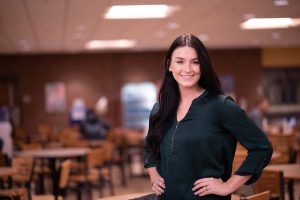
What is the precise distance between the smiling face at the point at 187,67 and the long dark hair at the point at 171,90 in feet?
0.07

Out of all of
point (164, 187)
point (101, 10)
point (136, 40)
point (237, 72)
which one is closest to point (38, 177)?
point (101, 10)

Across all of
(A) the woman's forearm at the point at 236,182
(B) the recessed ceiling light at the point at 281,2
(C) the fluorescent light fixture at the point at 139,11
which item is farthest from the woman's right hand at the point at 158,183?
(B) the recessed ceiling light at the point at 281,2

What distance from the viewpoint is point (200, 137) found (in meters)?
2.51

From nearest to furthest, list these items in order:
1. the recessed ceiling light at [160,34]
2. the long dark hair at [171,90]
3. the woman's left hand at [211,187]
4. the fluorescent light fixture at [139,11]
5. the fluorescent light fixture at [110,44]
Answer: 1. the woman's left hand at [211,187]
2. the long dark hair at [171,90]
3. the fluorescent light fixture at [139,11]
4. the recessed ceiling light at [160,34]
5. the fluorescent light fixture at [110,44]

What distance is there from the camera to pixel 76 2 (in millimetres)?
8656

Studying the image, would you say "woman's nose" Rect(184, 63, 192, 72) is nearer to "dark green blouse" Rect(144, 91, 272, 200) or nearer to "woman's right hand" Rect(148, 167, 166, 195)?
"dark green blouse" Rect(144, 91, 272, 200)

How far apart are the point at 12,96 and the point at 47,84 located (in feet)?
4.00

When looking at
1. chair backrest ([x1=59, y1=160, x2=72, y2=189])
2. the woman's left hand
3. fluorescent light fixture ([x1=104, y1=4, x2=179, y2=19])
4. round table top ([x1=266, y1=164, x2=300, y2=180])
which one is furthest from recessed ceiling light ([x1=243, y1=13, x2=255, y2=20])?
the woman's left hand

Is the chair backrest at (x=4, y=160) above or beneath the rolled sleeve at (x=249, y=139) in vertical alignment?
beneath

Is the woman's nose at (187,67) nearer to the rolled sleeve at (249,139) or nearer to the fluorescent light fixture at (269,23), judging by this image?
the rolled sleeve at (249,139)

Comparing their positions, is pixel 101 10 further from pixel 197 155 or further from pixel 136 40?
pixel 197 155

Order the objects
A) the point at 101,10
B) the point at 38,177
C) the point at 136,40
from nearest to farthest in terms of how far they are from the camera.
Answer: the point at 101,10
the point at 38,177
the point at 136,40

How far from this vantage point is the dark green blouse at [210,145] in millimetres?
2496

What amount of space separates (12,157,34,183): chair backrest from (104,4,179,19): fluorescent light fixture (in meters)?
3.06
